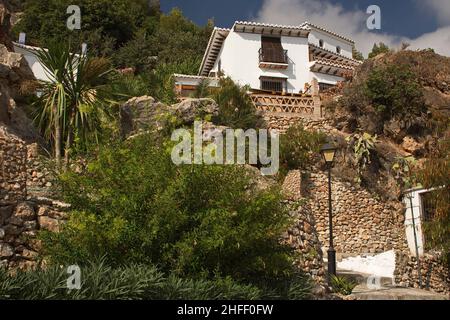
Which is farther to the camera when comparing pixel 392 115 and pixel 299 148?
pixel 392 115

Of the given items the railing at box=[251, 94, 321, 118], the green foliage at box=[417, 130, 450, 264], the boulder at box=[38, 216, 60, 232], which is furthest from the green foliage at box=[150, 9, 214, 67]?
the boulder at box=[38, 216, 60, 232]

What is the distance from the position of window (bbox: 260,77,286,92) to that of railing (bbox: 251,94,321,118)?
497 centimetres

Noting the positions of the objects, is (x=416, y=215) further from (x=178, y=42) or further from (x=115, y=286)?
(x=178, y=42)

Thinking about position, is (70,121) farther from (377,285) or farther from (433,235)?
(433,235)

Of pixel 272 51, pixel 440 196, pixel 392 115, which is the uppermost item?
pixel 272 51

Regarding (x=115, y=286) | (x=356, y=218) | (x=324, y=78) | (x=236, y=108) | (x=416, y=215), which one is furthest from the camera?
(x=324, y=78)

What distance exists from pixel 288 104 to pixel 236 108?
3321 millimetres

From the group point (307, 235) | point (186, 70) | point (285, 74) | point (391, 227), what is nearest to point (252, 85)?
point (285, 74)

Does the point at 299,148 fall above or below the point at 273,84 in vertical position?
below

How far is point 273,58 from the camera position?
27.7 m

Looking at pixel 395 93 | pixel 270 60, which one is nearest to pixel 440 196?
pixel 395 93

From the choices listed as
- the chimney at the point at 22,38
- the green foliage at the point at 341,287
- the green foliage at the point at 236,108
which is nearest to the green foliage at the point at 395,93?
the green foliage at the point at 236,108

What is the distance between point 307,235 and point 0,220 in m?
6.21

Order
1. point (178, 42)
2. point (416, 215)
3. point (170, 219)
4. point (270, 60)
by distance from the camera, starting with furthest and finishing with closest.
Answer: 1. point (178, 42)
2. point (270, 60)
3. point (416, 215)
4. point (170, 219)
